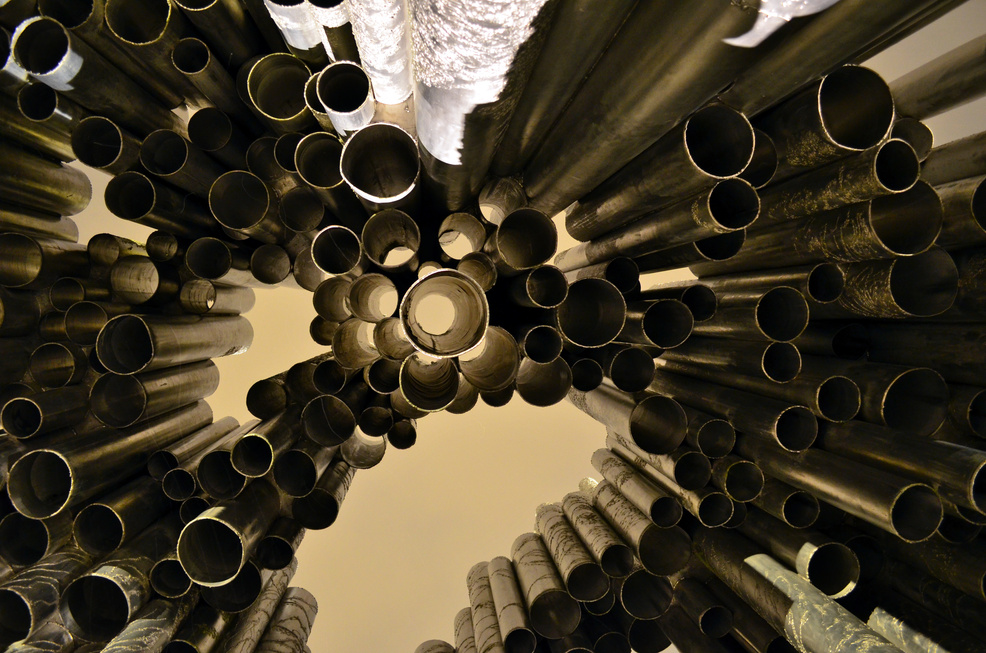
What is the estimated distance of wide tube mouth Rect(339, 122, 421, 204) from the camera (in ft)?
5.19

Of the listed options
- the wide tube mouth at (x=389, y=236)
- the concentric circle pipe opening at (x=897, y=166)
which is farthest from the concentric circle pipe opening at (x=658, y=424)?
the wide tube mouth at (x=389, y=236)

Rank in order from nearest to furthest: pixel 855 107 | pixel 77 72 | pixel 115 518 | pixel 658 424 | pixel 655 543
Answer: pixel 855 107, pixel 77 72, pixel 115 518, pixel 658 424, pixel 655 543

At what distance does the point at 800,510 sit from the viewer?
2264 mm

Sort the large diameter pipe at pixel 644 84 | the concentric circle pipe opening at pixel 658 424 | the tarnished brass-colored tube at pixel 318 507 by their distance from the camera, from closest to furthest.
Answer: the large diameter pipe at pixel 644 84 → the concentric circle pipe opening at pixel 658 424 → the tarnished brass-colored tube at pixel 318 507

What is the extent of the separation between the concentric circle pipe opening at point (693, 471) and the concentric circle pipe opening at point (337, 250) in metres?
1.76

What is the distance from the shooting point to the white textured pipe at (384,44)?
4.28ft

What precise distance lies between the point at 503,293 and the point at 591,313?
0.45m

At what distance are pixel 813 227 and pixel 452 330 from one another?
142cm

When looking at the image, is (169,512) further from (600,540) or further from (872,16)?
(872,16)

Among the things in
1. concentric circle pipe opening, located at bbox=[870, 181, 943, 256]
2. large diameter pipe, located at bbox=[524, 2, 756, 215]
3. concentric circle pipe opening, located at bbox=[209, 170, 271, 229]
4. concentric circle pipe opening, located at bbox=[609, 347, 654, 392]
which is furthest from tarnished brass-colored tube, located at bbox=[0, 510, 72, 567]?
concentric circle pipe opening, located at bbox=[870, 181, 943, 256]

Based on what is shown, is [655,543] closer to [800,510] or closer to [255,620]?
[800,510]

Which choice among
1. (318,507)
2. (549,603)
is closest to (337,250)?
(318,507)

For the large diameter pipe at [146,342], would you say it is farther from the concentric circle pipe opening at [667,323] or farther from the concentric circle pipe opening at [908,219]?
the concentric circle pipe opening at [908,219]

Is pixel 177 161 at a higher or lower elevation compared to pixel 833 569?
higher
